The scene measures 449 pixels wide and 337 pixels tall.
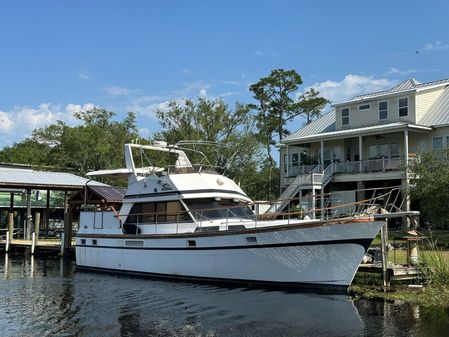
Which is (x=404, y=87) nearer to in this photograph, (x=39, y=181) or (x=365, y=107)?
(x=365, y=107)

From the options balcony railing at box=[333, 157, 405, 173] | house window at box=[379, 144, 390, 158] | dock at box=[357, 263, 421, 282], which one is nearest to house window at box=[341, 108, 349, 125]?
house window at box=[379, 144, 390, 158]

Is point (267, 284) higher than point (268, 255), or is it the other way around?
point (268, 255)

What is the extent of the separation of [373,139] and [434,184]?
14.4 metres

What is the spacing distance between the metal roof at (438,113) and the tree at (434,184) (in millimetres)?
9449

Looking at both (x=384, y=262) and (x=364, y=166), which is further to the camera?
(x=364, y=166)

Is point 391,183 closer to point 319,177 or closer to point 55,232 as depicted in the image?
point 319,177

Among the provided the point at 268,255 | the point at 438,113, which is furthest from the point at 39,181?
the point at 438,113

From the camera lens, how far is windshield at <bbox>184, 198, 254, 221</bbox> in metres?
20.2

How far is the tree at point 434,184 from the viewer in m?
22.4

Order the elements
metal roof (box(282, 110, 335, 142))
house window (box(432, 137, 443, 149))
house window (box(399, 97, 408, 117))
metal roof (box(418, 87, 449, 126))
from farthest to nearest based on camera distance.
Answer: metal roof (box(282, 110, 335, 142)) < house window (box(399, 97, 408, 117)) < metal roof (box(418, 87, 449, 126)) < house window (box(432, 137, 443, 149))

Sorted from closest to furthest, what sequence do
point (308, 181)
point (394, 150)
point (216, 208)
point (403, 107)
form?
point (216, 208) < point (403, 107) < point (394, 150) < point (308, 181)

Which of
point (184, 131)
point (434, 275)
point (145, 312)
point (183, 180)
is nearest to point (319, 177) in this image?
point (184, 131)

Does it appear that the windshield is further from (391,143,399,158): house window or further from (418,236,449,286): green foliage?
(391,143,399,158): house window

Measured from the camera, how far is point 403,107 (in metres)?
35.0
